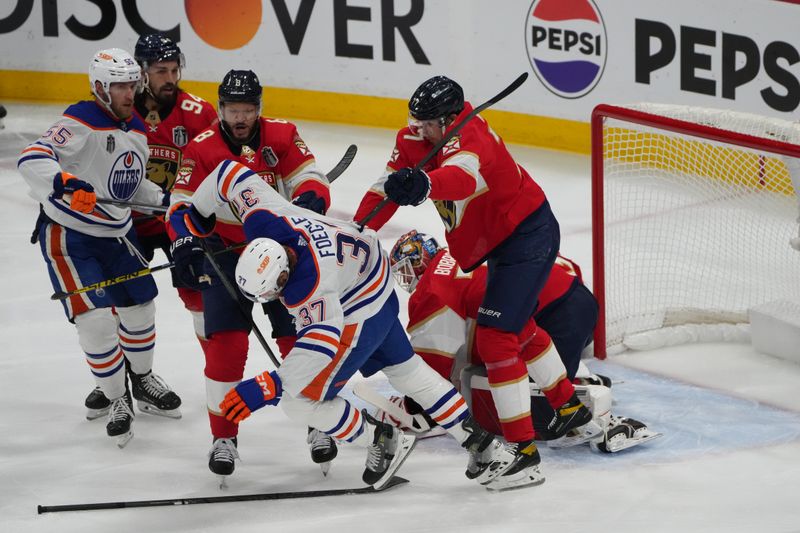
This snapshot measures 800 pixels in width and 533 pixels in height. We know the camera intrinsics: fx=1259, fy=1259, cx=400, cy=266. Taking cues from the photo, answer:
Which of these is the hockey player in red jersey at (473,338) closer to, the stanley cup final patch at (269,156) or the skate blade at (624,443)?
the skate blade at (624,443)

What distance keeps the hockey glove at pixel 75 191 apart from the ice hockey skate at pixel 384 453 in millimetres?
1135

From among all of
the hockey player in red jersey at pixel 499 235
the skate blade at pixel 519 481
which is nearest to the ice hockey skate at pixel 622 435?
the hockey player in red jersey at pixel 499 235

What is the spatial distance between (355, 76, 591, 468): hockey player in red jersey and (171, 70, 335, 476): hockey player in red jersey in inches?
11.4

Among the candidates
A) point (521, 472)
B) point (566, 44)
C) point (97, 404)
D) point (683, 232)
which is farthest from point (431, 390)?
point (566, 44)

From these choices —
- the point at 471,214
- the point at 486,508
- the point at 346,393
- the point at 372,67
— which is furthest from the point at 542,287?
the point at 372,67

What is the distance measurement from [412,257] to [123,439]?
1.18 meters

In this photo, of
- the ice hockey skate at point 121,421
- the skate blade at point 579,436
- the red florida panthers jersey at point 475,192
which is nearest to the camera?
the red florida panthers jersey at point 475,192

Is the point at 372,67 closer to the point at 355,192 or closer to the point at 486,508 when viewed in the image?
the point at 355,192

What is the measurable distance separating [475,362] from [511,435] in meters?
0.44

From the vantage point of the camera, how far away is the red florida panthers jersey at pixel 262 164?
13.3 ft

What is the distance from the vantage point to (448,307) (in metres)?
4.18

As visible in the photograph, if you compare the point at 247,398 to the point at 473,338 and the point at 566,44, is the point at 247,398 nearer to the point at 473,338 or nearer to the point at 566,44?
the point at 473,338

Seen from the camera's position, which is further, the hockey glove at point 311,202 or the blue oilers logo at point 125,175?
the blue oilers logo at point 125,175

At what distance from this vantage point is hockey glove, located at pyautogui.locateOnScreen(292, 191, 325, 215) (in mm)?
3988
